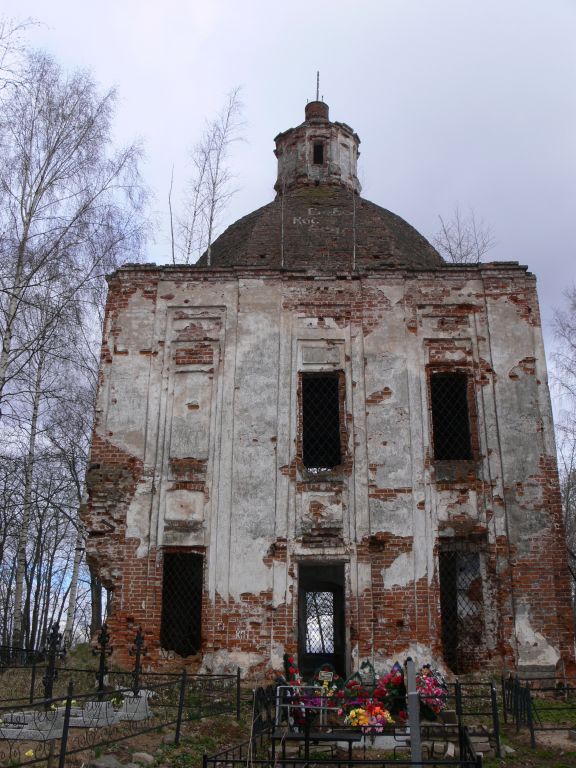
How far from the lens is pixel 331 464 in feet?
48.2

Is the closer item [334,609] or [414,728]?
[414,728]

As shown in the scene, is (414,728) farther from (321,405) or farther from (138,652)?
(321,405)

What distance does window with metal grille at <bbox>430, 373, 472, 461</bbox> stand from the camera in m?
13.4

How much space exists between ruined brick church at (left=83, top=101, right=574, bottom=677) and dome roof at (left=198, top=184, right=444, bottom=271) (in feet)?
2.17

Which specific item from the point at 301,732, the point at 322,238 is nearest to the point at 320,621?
the point at 322,238

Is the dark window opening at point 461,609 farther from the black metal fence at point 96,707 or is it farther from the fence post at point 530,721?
the black metal fence at point 96,707

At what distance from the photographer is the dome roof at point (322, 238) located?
15.3m

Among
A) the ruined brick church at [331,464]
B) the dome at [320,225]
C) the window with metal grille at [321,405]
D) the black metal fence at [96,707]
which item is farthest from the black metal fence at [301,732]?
the dome at [320,225]

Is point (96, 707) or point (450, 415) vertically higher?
point (450, 415)

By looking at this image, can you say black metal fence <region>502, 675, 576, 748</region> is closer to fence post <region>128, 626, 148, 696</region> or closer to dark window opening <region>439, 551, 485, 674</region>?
dark window opening <region>439, 551, 485, 674</region>

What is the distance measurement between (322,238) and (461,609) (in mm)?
8024

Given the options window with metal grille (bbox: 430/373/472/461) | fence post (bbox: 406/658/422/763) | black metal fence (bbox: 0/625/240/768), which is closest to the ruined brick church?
window with metal grille (bbox: 430/373/472/461)

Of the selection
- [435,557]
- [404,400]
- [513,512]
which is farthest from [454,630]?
[404,400]

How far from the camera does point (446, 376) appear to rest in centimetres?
1359
